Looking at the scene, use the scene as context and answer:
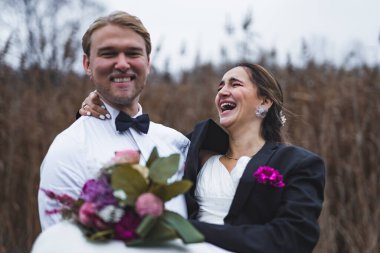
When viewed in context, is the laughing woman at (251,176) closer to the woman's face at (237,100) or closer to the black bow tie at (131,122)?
the woman's face at (237,100)

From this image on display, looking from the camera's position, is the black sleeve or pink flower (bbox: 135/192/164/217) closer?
pink flower (bbox: 135/192/164/217)

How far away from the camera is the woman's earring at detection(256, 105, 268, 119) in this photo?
2.93m

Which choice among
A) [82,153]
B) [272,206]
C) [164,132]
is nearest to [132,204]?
[82,153]

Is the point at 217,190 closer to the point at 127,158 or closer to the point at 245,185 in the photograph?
the point at 245,185

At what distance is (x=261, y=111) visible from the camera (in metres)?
2.94

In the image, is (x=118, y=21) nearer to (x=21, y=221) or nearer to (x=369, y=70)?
(x=21, y=221)

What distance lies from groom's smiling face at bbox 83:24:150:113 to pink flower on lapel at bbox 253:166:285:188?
25.7 inches

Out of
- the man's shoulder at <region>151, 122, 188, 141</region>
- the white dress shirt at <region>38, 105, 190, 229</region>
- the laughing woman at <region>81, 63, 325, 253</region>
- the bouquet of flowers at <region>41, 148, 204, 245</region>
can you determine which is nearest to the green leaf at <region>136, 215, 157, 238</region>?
the bouquet of flowers at <region>41, 148, 204, 245</region>

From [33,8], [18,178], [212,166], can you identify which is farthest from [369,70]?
[33,8]

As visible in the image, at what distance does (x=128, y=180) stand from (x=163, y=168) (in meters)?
0.13

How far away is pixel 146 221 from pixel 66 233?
29cm

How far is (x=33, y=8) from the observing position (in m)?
14.8

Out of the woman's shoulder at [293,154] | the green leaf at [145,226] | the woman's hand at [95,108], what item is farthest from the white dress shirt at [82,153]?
the woman's shoulder at [293,154]

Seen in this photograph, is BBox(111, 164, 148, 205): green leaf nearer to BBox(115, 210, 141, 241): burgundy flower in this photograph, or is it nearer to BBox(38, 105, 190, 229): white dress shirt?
BBox(115, 210, 141, 241): burgundy flower
